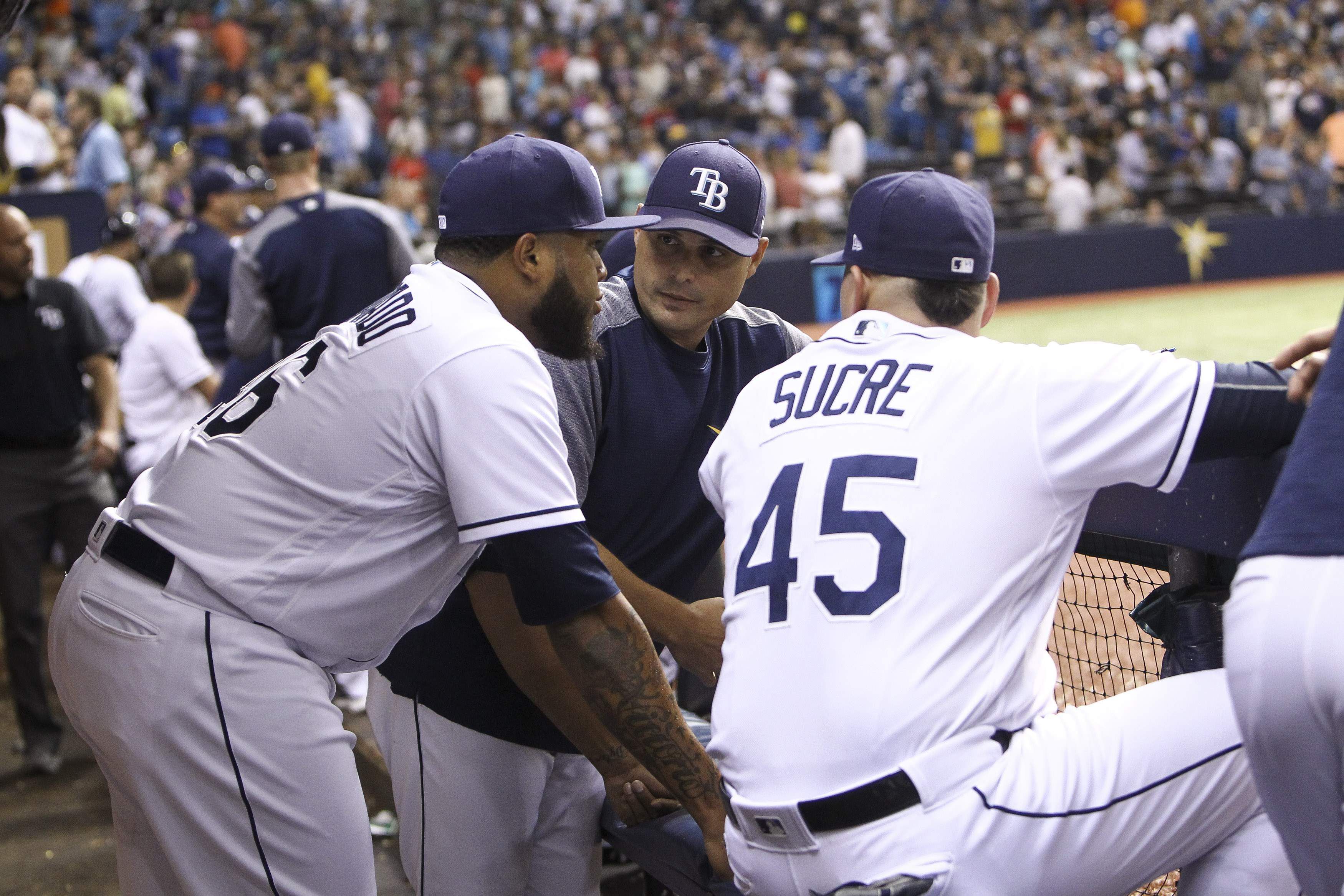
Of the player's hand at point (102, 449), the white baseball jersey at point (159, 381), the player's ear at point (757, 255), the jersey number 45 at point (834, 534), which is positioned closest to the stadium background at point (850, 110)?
the white baseball jersey at point (159, 381)

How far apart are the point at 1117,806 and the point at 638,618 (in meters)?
0.84

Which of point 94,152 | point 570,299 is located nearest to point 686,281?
point 570,299

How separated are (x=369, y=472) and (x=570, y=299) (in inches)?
20.4

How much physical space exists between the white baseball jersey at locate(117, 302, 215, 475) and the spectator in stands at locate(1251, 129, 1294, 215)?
19.5m

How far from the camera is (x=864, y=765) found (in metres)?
1.84

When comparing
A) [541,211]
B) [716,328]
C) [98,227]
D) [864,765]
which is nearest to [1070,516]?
[864,765]

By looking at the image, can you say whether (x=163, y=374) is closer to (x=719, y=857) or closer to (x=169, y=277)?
(x=169, y=277)

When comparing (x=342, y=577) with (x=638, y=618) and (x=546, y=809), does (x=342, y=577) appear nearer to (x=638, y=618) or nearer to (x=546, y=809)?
(x=638, y=618)

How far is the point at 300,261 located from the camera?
5.31 meters

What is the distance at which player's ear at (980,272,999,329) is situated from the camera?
2238 millimetres

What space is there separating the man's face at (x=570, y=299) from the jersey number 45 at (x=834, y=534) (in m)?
0.64

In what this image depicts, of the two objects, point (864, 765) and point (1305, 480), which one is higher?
point (1305, 480)

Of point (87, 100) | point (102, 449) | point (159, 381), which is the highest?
point (87, 100)

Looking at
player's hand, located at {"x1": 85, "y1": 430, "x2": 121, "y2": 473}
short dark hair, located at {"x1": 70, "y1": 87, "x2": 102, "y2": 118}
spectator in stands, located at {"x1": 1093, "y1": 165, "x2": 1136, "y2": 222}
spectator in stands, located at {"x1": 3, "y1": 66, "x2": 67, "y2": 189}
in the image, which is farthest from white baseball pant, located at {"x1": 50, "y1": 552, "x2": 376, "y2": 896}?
spectator in stands, located at {"x1": 1093, "y1": 165, "x2": 1136, "y2": 222}
